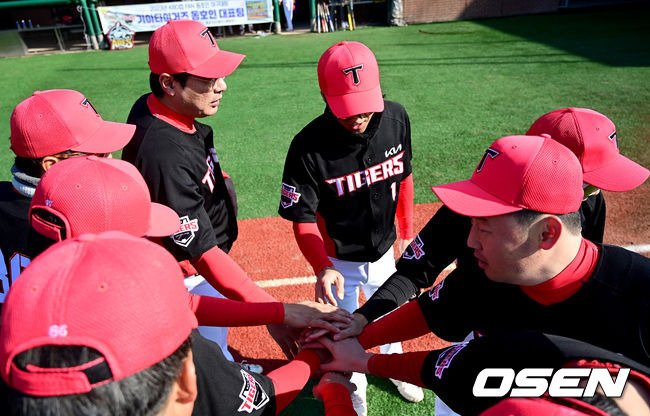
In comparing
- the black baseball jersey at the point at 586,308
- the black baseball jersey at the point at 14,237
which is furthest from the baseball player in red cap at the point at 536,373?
the black baseball jersey at the point at 14,237

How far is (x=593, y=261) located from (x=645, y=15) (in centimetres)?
1916

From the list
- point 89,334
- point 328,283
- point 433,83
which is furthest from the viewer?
point 433,83

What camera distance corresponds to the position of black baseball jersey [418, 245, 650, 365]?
1.55 meters

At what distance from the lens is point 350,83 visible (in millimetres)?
2701

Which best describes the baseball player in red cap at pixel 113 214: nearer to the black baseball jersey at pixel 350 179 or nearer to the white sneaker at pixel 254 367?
the black baseball jersey at pixel 350 179

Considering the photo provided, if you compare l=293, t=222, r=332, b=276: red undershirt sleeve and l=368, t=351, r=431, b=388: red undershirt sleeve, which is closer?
l=368, t=351, r=431, b=388: red undershirt sleeve

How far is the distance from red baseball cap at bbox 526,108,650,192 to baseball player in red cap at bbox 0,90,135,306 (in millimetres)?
2500

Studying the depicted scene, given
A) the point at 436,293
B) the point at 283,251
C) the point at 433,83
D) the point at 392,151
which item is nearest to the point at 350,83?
the point at 392,151

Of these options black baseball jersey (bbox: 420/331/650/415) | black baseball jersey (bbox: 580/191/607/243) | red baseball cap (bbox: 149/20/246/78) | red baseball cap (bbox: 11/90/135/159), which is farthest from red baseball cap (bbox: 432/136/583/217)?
red baseball cap (bbox: 11/90/135/159)

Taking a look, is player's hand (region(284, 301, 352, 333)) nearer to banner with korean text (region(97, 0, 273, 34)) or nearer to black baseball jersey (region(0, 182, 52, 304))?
black baseball jersey (region(0, 182, 52, 304))

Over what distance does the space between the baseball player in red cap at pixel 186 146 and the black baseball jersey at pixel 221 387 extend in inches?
35.5

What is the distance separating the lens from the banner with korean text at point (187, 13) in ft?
59.1

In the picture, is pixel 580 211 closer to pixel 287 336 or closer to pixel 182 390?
pixel 287 336

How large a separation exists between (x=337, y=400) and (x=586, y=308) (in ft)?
3.57
